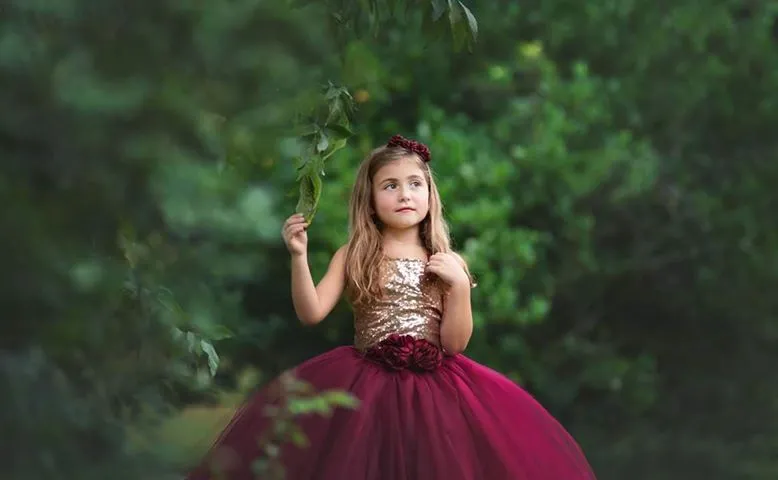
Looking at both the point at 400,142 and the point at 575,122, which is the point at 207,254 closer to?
the point at 400,142

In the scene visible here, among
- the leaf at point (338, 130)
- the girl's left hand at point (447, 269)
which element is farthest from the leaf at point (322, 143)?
the girl's left hand at point (447, 269)

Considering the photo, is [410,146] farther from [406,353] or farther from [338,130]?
[338,130]

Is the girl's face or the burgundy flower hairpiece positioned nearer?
the girl's face

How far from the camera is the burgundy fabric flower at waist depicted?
2.84 m

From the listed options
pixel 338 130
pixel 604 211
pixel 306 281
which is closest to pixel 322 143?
pixel 338 130

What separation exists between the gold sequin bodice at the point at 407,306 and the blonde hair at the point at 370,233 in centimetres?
3

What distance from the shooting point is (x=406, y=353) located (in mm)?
2842

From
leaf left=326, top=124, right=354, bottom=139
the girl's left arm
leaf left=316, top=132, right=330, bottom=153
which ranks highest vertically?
leaf left=326, top=124, right=354, bottom=139

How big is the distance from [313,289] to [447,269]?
0.30 meters

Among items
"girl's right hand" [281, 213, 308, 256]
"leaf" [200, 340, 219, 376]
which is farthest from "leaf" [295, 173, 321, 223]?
"leaf" [200, 340, 219, 376]

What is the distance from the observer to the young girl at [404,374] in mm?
2641

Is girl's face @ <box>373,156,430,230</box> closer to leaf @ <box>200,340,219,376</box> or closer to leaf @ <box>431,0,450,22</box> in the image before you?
leaf @ <box>200,340,219,376</box>

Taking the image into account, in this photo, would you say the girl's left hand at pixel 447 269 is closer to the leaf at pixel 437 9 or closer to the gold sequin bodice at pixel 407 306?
the gold sequin bodice at pixel 407 306

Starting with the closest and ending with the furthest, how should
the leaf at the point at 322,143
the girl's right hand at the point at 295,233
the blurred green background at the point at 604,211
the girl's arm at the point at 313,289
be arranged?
the leaf at the point at 322,143 < the girl's right hand at the point at 295,233 < the girl's arm at the point at 313,289 < the blurred green background at the point at 604,211
